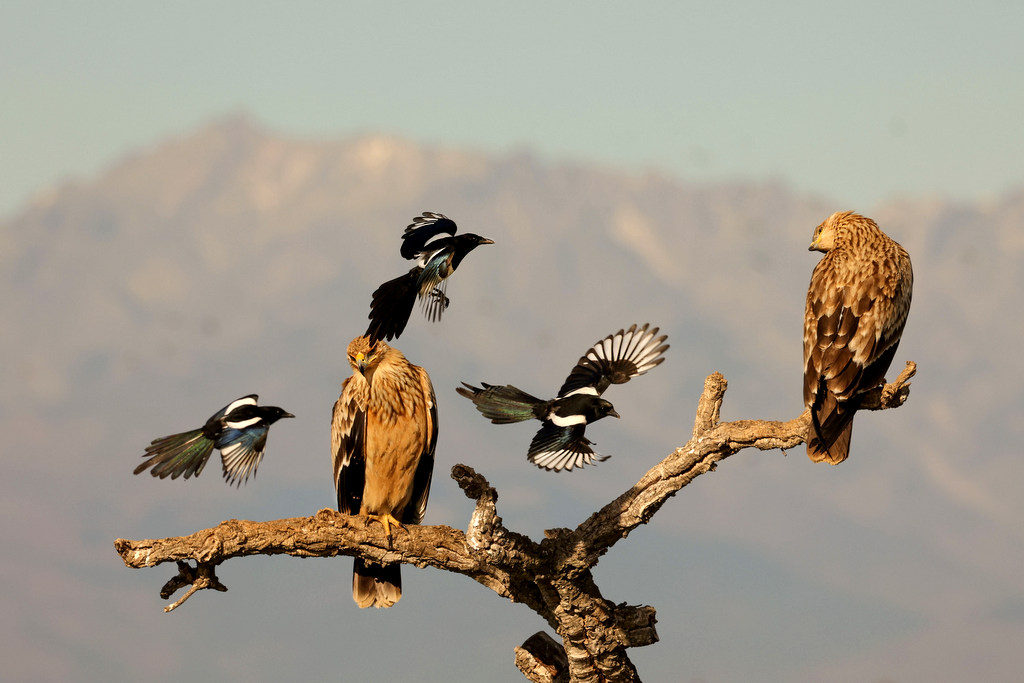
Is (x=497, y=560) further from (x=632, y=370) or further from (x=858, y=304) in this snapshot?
(x=858, y=304)

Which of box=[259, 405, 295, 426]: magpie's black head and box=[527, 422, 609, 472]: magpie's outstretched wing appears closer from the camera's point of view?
box=[527, 422, 609, 472]: magpie's outstretched wing

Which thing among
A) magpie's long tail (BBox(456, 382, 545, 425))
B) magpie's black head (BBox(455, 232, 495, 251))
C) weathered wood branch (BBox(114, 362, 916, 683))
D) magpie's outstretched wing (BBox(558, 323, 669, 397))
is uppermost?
magpie's black head (BBox(455, 232, 495, 251))

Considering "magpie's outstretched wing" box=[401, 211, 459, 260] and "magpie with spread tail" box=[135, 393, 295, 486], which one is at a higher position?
"magpie's outstretched wing" box=[401, 211, 459, 260]

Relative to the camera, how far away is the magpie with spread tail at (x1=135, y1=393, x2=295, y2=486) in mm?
7301

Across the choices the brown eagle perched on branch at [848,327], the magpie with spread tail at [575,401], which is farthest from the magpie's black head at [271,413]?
the brown eagle perched on branch at [848,327]

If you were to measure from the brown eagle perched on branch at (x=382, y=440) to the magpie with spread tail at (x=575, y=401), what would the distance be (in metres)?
0.58

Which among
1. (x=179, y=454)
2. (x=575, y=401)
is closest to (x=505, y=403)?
(x=575, y=401)

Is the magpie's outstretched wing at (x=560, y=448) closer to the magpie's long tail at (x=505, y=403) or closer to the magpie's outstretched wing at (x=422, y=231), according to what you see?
the magpie's long tail at (x=505, y=403)

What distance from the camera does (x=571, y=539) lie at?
7.49 m

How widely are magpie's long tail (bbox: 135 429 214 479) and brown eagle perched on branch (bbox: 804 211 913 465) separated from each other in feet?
13.8

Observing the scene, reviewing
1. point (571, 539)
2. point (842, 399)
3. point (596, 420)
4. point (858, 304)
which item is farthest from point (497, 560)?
point (858, 304)

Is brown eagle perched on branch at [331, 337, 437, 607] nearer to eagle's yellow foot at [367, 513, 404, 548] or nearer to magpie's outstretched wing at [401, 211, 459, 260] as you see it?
eagle's yellow foot at [367, 513, 404, 548]

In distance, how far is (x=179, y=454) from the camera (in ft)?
24.0

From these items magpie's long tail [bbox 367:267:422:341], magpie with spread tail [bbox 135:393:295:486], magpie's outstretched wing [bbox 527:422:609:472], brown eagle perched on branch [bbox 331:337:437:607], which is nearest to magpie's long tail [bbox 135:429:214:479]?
magpie with spread tail [bbox 135:393:295:486]
